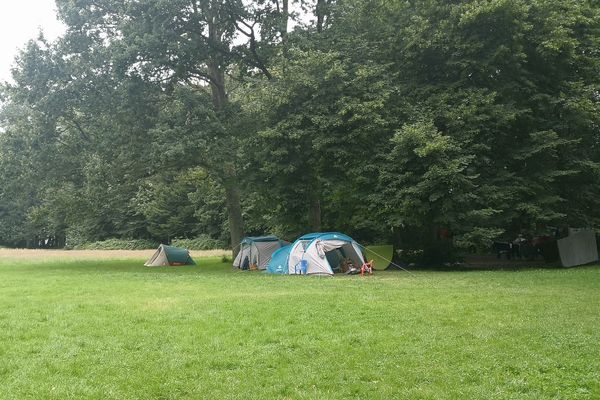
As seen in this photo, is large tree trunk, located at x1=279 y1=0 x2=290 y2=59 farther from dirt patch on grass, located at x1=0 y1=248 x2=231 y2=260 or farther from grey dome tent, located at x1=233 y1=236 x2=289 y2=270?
dirt patch on grass, located at x1=0 y1=248 x2=231 y2=260

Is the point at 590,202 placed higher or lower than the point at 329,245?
higher

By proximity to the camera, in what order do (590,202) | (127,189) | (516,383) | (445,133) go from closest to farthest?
(516,383) → (445,133) → (590,202) → (127,189)

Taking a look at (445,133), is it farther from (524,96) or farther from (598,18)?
(598,18)

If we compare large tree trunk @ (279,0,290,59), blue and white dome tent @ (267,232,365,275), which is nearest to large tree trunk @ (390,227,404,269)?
blue and white dome tent @ (267,232,365,275)

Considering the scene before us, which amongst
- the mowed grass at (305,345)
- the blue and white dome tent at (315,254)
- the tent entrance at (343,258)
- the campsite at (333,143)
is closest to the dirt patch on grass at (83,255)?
the campsite at (333,143)

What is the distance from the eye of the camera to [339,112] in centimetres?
1956

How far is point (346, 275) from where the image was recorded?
19.3 metres

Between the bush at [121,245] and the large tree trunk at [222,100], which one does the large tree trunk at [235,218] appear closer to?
the large tree trunk at [222,100]

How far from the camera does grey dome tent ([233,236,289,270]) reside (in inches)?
920

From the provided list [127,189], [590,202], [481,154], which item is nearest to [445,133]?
[481,154]

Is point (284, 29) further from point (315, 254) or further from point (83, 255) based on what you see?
point (83, 255)

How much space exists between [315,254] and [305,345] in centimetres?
1205

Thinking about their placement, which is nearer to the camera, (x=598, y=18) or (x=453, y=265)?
(x=598, y=18)

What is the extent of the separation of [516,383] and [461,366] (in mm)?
764
